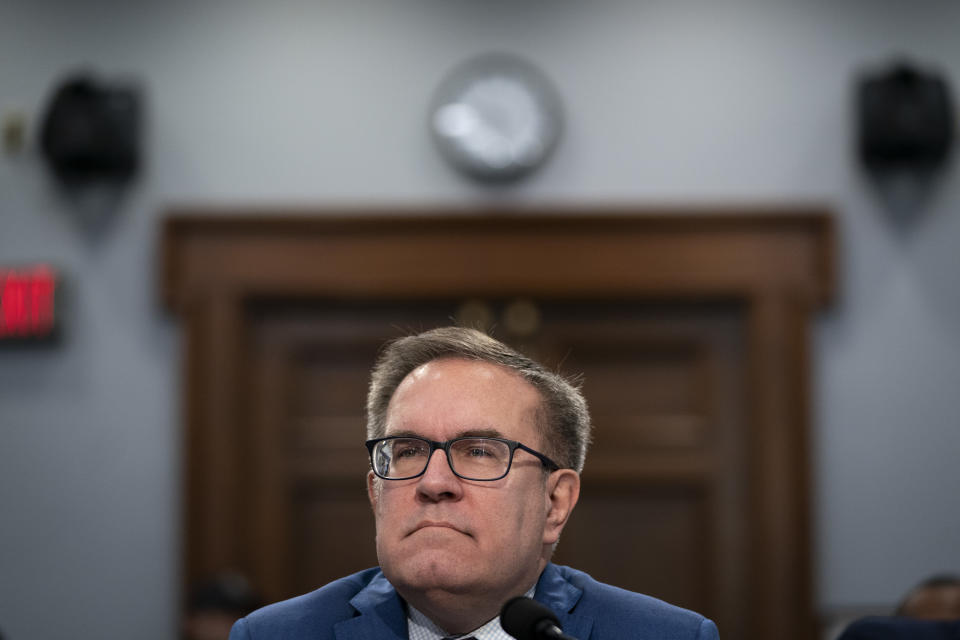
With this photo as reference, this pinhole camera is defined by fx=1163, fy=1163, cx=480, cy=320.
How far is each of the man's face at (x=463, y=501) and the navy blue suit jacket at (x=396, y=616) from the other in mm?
96

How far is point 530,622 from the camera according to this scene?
128cm

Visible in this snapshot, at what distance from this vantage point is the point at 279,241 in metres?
3.71

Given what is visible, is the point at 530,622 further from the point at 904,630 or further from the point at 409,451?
the point at 904,630

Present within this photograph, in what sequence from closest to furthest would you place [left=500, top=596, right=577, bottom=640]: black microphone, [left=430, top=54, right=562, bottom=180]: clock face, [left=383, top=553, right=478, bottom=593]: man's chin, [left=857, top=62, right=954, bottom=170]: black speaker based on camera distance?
[left=500, top=596, right=577, bottom=640]: black microphone
[left=383, top=553, right=478, bottom=593]: man's chin
[left=857, top=62, right=954, bottom=170]: black speaker
[left=430, top=54, right=562, bottom=180]: clock face

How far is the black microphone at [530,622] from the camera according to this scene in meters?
1.28

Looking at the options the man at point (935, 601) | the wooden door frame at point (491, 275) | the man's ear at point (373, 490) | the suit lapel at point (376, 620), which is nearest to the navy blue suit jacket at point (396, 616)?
the suit lapel at point (376, 620)

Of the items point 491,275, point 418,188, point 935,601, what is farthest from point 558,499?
point 418,188

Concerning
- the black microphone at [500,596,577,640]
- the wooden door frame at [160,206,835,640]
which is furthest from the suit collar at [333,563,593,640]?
the wooden door frame at [160,206,835,640]

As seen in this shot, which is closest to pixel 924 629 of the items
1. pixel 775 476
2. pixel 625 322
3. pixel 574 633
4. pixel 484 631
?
pixel 574 633

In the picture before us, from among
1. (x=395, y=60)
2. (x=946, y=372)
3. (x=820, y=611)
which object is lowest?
(x=820, y=611)

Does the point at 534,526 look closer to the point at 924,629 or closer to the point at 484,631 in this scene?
the point at 484,631

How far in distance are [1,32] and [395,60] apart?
1.29 meters

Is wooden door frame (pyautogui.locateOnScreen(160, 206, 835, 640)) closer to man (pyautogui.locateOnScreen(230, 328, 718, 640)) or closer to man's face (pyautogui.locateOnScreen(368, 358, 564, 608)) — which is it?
man (pyautogui.locateOnScreen(230, 328, 718, 640))

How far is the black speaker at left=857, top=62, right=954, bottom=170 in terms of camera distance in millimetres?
3516
